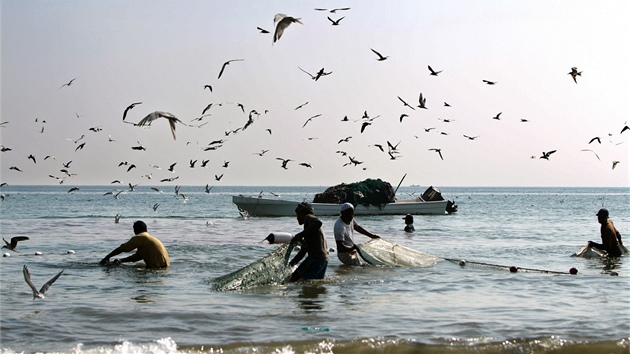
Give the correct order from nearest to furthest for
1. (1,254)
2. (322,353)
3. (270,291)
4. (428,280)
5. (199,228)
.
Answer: (322,353), (270,291), (428,280), (1,254), (199,228)

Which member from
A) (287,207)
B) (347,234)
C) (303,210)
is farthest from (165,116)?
(287,207)

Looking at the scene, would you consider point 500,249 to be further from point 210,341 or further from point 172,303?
point 210,341

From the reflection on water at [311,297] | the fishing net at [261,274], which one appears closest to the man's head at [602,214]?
the reflection on water at [311,297]

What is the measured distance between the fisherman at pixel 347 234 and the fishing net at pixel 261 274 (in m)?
1.91

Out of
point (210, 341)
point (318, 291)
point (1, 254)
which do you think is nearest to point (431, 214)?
point (1, 254)

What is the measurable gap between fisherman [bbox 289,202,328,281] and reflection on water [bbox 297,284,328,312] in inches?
9.6

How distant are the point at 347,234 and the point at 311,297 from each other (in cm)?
336

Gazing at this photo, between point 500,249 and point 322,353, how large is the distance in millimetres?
14484

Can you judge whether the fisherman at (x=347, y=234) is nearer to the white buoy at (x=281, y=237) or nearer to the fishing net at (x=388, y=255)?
the fishing net at (x=388, y=255)

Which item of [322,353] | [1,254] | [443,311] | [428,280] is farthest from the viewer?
[1,254]

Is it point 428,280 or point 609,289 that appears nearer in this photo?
point 609,289

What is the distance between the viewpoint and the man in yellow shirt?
47.5 feet

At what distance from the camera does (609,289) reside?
42.0 feet

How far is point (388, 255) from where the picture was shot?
15695 millimetres
